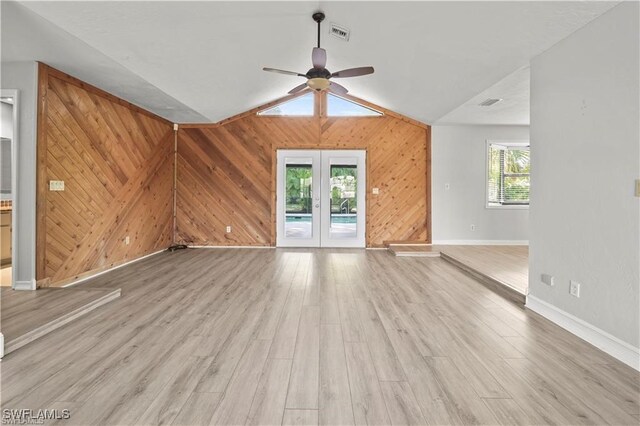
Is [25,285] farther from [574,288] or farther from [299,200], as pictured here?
[574,288]

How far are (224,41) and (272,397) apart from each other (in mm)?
3973

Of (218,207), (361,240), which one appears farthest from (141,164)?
(361,240)

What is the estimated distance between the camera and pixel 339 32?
4.22 meters

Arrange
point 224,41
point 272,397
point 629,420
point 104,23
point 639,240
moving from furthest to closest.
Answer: point 224,41
point 104,23
point 639,240
point 272,397
point 629,420

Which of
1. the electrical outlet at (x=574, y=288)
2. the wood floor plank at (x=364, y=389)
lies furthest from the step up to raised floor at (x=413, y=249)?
the wood floor plank at (x=364, y=389)

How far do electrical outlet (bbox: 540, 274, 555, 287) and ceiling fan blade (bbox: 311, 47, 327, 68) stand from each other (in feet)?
10.8

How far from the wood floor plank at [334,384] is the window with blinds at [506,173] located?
5907mm

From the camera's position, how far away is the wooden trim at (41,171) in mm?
3699

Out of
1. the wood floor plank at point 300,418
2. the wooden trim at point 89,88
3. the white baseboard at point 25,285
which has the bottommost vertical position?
the wood floor plank at point 300,418

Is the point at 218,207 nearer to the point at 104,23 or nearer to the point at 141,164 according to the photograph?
the point at 141,164

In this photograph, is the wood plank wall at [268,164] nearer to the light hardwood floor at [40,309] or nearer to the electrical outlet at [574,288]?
the light hardwood floor at [40,309]

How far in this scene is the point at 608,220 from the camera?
2494 millimetres

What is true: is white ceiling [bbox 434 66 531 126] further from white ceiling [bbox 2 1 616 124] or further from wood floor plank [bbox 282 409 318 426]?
wood floor plank [bbox 282 409 318 426]

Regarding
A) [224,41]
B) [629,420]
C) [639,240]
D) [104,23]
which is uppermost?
[224,41]
